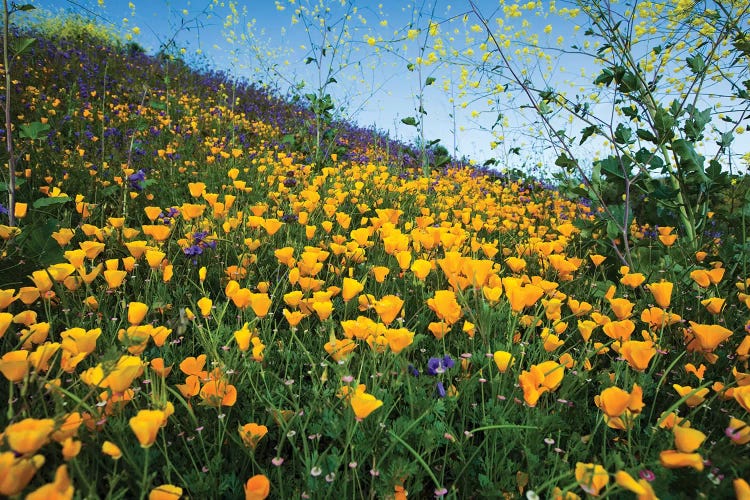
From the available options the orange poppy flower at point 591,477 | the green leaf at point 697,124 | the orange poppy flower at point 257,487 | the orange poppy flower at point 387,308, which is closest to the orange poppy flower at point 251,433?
the orange poppy flower at point 257,487

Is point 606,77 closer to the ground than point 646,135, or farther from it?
farther from it

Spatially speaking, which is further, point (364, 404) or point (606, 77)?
point (606, 77)

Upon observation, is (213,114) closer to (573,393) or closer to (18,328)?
(18,328)

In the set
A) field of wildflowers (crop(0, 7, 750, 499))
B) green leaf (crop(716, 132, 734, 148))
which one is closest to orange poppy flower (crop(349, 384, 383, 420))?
field of wildflowers (crop(0, 7, 750, 499))

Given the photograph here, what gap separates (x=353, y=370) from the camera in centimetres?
159

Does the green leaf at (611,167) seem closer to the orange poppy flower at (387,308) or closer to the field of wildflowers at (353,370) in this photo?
the field of wildflowers at (353,370)

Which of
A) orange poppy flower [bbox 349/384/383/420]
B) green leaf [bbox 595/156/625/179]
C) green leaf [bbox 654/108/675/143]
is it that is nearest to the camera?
orange poppy flower [bbox 349/384/383/420]

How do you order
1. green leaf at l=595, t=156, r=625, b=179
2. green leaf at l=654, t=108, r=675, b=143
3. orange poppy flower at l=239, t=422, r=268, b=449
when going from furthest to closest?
1. green leaf at l=595, t=156, r=625, b=179
2. green leaf at l=654, t=108, r=675, b=143
3. orange poppy flower at l=239, t=422, r=268, b=449

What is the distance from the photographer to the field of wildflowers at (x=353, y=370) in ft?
3.41

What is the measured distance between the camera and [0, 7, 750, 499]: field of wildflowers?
3.41 ft

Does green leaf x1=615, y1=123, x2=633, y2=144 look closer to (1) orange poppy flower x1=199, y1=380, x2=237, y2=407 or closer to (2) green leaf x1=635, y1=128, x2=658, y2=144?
(2) green leaf x1=635, y1=128, x2=658, y2=144

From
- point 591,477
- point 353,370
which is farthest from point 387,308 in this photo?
point 591,477

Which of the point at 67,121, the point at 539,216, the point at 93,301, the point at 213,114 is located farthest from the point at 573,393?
the point at 213,114

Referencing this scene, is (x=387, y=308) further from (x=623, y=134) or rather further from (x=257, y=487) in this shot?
(x=623, y=134)
